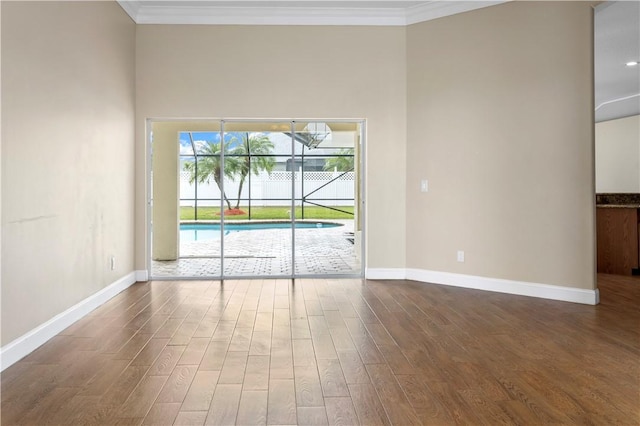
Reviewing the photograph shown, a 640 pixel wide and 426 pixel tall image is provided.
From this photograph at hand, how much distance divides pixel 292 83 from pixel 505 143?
8.81 ft

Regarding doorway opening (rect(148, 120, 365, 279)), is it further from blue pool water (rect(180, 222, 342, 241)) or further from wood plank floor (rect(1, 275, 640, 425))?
wood plank floor (rect(1, 275, 640, 425))

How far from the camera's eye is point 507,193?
489cm

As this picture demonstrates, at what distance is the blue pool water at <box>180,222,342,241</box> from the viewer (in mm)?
5816

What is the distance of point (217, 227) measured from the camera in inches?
229

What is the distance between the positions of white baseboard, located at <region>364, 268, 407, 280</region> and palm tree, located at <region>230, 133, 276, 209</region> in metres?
1.92

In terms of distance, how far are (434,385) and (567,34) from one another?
3.94m

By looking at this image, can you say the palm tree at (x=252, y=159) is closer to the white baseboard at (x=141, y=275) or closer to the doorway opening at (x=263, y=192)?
the doorway opening at (x=263, y=192)

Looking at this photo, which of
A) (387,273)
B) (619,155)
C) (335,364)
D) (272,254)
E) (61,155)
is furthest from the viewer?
(619,155)

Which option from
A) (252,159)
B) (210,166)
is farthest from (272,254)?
(210,166)

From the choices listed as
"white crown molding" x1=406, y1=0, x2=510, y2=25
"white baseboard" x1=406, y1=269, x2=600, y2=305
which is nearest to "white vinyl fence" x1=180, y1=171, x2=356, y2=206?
"white baseboard" x1=406, y1=269, x2=600, y2=305

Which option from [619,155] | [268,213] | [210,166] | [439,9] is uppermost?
[439,9]

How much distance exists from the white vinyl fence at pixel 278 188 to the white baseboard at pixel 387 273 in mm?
1086

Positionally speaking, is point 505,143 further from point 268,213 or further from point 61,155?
point 61,155

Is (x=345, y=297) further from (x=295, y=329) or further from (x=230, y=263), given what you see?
(x=230, y=263)
